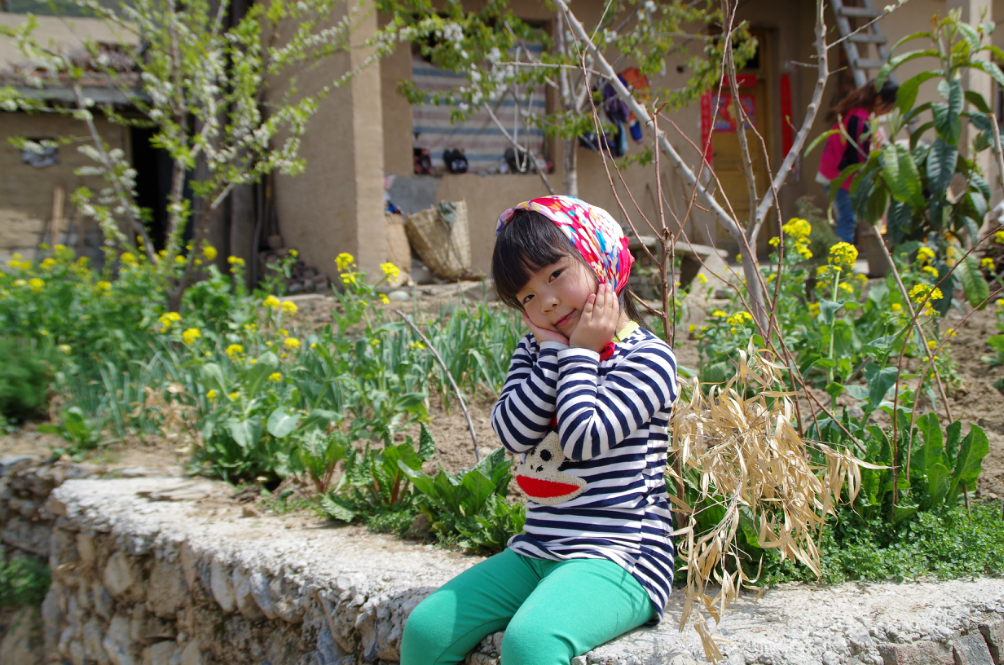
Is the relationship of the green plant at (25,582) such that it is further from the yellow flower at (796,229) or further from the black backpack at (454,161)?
the black backpack at (454,161)

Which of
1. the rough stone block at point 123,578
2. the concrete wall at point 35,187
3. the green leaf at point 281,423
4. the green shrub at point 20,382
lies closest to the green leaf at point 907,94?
the green leaf at point 281,423

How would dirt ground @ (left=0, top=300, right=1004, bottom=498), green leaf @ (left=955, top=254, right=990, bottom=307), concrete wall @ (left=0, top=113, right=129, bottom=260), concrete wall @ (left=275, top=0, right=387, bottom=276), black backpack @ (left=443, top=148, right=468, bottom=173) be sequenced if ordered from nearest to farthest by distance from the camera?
dirt ground @ (left=0, top=300, right=1004, bottom=498)
green leaf @ (left=955, top=254, right=990, bottom=307)
concrete wall @ (left=275, top=0, right=387, bottom=276)
black backpack @ (left=443, top=148, right=468, bottom=173)
concrete wall @ (left=0, top=113, right=129, bottom=260)

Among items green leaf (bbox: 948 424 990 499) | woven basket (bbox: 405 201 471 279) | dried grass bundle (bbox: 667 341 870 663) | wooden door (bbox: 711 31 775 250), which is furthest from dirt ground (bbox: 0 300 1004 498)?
wooden door (bbox: 711 31 775 250)

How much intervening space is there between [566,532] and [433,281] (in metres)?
4.89

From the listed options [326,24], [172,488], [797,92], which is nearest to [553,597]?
[172,488]

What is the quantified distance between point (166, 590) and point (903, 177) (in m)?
3.53

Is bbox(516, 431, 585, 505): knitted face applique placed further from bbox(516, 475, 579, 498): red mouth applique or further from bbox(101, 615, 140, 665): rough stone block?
bbox(101, 615, 140, 665): rough stone block

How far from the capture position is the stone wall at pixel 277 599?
139 centimetres

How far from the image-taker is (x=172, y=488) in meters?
2.74

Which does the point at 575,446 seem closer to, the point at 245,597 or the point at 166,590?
the point at 245,597

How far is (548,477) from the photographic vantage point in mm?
1472

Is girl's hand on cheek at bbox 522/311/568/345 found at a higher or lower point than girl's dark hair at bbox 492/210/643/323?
lower

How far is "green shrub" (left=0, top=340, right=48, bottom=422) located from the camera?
3.77m

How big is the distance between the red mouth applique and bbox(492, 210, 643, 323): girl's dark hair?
0.40 meters
